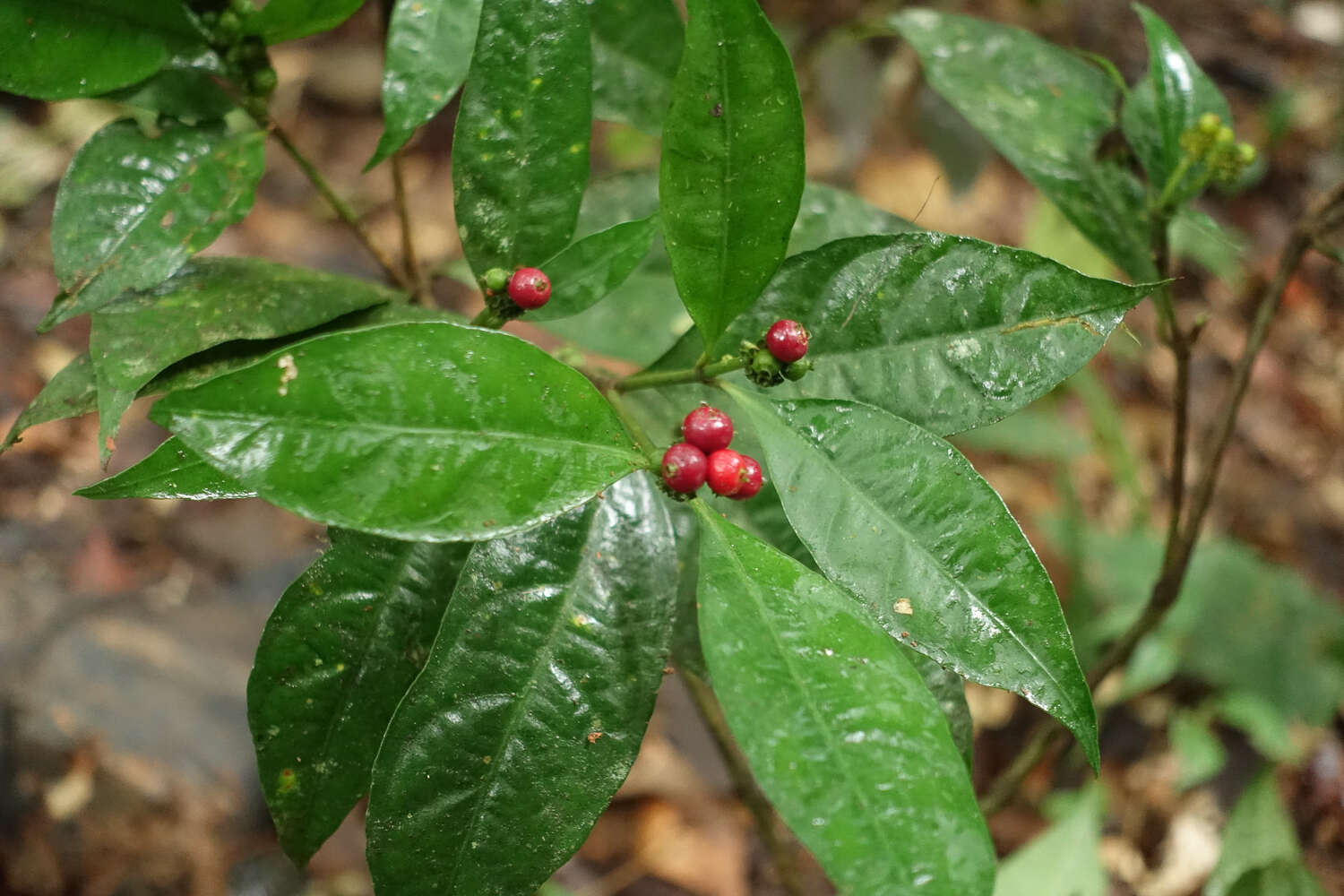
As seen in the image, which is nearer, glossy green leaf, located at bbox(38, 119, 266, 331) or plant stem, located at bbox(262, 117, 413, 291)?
glossy green leaf, located at bbox(38, 119, 266, 331)

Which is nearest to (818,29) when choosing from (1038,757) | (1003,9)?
(1003,9)

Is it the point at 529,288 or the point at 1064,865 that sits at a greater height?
the point at 529,288

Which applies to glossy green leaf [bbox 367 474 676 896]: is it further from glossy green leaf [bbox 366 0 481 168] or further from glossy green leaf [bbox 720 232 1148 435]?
glossy green leaf [bbox 366 0 481 168]

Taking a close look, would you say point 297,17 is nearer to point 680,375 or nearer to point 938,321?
point 680,375

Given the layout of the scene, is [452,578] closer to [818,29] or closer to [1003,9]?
[818,29]

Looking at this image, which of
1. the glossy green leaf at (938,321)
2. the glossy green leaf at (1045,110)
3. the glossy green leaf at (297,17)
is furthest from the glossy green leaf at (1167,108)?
the glossy green leaf at (297,17)

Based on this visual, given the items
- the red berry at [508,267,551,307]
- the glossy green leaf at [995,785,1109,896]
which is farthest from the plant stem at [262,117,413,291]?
the glossy green leaf at [995,785,1109,896]

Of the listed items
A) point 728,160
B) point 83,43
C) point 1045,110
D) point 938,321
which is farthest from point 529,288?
point 1045,110
